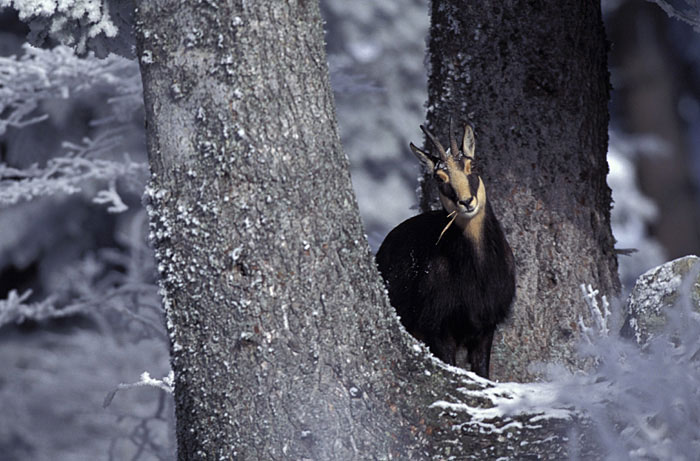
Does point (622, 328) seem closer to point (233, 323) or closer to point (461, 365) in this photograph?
point (461, 365)

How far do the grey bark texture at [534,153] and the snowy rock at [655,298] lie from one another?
0.37 meters

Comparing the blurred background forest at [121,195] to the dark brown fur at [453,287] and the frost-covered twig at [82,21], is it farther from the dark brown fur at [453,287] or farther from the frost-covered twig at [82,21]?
the dark brown fur at [453,287]

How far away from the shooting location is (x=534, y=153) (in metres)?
4.14

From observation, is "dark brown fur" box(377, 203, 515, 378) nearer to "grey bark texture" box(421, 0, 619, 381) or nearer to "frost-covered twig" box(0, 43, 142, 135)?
"grey bark texture" box(421, 0, 619, 381)

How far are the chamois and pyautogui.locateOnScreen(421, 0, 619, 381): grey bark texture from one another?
0.26m

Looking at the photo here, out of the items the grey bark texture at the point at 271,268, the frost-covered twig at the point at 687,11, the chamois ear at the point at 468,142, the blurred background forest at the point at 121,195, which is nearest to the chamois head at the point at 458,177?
the chamois ear at the point at 468,142

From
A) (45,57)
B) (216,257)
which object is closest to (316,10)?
(216,257)

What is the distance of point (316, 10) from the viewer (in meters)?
2.93

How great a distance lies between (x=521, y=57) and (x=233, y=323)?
2.13 meters

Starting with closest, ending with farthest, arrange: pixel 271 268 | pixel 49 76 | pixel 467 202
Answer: pixel 271 268
pixel 467 202
pixel 49 76

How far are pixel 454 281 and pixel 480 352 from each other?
1.21 ft

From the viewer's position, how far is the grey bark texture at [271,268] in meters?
2.75

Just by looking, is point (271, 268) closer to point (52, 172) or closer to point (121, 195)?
point (52, 172)

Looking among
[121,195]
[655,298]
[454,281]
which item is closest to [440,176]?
[454,281]
